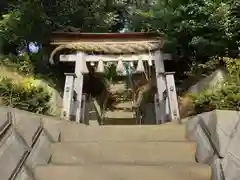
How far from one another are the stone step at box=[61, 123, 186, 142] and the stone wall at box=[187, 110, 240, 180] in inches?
6.8

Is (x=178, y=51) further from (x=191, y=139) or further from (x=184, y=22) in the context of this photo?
(x=191, y=139)

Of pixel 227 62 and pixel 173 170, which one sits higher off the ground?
pixel 227 62

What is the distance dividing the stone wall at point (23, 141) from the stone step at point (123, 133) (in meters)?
0.15

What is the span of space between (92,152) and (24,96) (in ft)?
5.44

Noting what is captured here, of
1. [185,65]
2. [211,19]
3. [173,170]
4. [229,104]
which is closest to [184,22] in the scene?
[211,19]

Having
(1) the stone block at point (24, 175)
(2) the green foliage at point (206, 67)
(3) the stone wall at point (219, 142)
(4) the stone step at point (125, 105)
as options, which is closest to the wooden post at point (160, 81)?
(2) the green foliage at point (206, 67)

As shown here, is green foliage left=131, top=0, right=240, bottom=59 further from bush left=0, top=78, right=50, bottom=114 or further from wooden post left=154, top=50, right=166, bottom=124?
bush left=0, top=78, right=50, bottom=114

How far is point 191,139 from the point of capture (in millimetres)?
3223

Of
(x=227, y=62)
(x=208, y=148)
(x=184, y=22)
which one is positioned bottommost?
(x=208, y=148)

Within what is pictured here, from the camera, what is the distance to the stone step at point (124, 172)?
258 centimetres

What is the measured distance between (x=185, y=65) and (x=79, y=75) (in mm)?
1668

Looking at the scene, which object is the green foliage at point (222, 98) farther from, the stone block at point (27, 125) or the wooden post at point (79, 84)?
the wooden post at point (79, 84)

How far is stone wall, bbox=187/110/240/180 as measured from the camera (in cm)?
256

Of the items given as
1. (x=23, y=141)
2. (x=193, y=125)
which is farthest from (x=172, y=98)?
(x=23, y=141)
